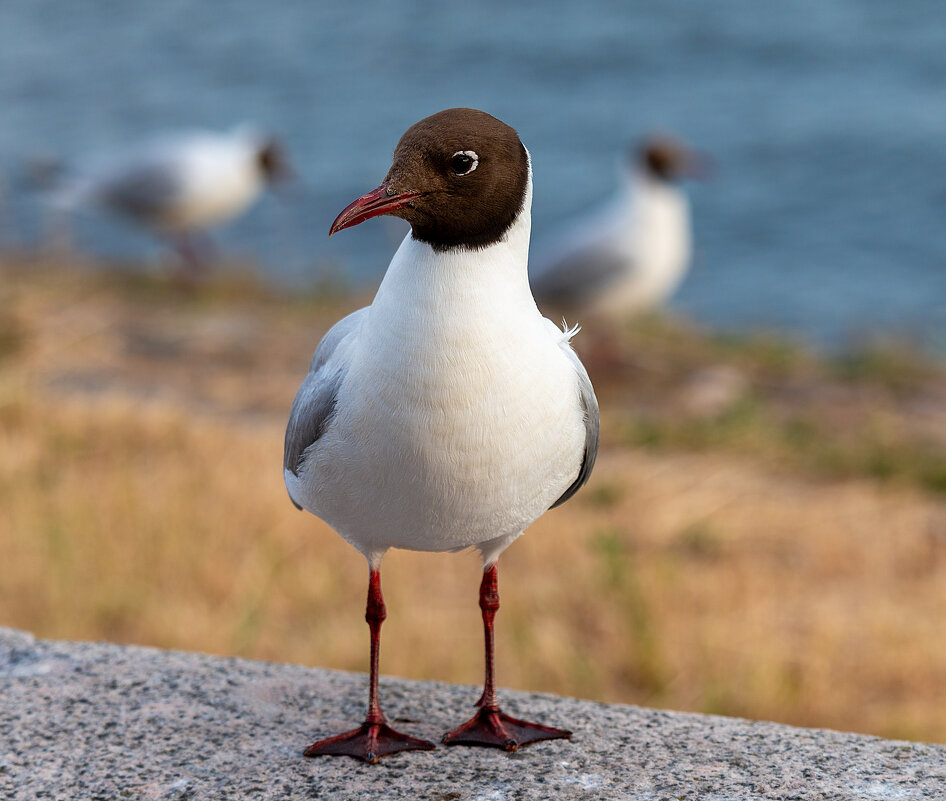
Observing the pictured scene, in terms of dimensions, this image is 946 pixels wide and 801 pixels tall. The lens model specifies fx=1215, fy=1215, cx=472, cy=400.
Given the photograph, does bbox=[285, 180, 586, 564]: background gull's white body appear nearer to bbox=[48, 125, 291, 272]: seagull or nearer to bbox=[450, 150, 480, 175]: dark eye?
bbox=[450, 150, 480, 175]: dark eye

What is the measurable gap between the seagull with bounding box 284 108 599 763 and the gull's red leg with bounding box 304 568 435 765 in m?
0.40

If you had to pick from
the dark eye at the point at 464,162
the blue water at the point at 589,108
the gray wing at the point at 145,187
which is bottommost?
the dark eye at the point at 464,162

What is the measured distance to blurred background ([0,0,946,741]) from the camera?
537cm

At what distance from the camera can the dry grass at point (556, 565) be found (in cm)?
515

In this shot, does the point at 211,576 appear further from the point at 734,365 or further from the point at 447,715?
the point at 734,365

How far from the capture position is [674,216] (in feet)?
36.5

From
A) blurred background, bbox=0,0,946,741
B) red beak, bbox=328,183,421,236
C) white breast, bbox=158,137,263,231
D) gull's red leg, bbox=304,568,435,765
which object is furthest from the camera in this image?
white breast, bbox=158,137,263,231

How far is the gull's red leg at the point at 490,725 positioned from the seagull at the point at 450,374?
Result: 1.42ft

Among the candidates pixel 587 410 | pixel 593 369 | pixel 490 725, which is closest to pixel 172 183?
pixel 593 369

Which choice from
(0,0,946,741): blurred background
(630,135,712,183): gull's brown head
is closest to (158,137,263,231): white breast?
(0,0,946,741): blurred background

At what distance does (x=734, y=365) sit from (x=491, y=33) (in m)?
14.5

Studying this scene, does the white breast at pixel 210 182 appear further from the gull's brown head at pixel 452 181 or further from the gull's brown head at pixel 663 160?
the gull's brown head at pixel 452 181

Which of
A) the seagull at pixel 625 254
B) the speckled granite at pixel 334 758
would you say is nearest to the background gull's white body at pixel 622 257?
the seagull at pixel 625 254

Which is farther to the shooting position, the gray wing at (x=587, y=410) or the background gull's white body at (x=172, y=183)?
the background gull's white body at (x=172, y=183)
